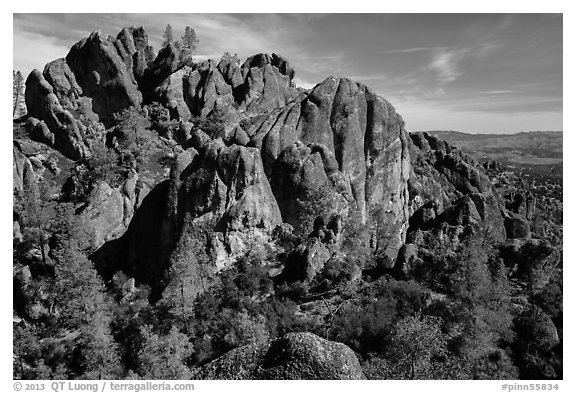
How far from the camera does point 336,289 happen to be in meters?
32.7

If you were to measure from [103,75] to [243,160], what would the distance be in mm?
36462

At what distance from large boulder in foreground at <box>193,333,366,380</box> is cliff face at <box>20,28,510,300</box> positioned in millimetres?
16353

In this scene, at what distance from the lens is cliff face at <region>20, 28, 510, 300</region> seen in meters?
39.3

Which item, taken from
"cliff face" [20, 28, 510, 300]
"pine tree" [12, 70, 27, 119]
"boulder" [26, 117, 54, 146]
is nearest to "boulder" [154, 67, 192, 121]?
"cliff face" [20, 28, 510, 300]

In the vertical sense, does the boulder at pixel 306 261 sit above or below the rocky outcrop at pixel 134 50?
below

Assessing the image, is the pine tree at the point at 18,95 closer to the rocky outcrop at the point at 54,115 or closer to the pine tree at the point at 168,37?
the rocky outcrop at the point at 54,115

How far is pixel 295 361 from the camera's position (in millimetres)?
17562

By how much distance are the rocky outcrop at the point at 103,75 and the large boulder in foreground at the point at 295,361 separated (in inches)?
2025

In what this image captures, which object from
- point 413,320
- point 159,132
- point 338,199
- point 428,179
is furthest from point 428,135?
point 413,320

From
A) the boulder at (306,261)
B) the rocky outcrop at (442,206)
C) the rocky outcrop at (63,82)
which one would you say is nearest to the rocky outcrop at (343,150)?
the rocky outcrop at (442,206)

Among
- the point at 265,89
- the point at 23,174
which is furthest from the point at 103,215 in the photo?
the point at 265,89

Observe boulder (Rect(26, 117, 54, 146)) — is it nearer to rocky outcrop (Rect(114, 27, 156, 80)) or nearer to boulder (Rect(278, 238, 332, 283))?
rocky outcrop (Rect(114, 27, 156, 80))

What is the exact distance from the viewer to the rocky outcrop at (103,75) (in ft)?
205
